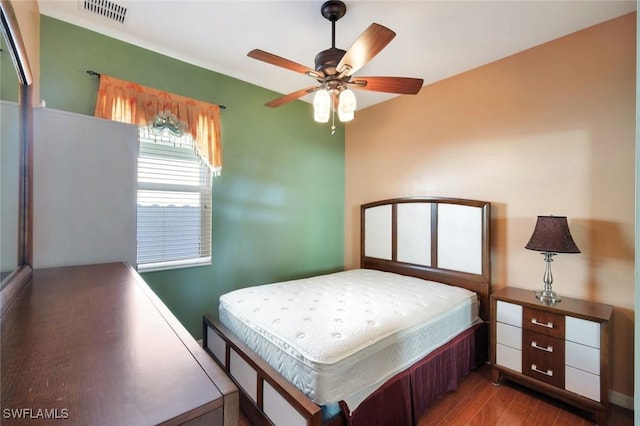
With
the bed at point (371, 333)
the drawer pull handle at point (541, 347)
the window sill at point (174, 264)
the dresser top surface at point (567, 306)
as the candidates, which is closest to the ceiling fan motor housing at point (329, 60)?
the bed at point (371, 333)

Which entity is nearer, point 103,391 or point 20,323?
point 103,391

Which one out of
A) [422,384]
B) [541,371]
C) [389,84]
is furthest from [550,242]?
[389,84]

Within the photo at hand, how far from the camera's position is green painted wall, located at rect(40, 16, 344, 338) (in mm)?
2145

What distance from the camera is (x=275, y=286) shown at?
2457 mm

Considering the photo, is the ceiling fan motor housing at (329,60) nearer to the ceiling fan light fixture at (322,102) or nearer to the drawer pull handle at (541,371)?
the ceiling fan light fixture at (322,102)

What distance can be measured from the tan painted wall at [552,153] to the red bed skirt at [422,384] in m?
0.74

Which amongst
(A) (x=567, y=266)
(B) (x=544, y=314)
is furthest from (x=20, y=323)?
(A) (x=567, y=266)

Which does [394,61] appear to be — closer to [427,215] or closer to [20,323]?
[427,215]

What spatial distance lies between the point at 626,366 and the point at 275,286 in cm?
271

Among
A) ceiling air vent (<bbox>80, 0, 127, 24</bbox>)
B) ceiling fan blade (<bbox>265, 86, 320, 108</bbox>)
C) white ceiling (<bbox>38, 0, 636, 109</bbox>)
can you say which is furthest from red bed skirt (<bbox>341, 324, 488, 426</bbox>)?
ceiling air vent (<bbox>80, 0, 127, 24</bbox>)

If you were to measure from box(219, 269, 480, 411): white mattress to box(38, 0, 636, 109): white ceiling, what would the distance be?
2137mm

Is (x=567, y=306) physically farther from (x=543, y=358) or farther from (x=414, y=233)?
(x=414, y=233)

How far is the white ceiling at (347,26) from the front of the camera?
1.93m
